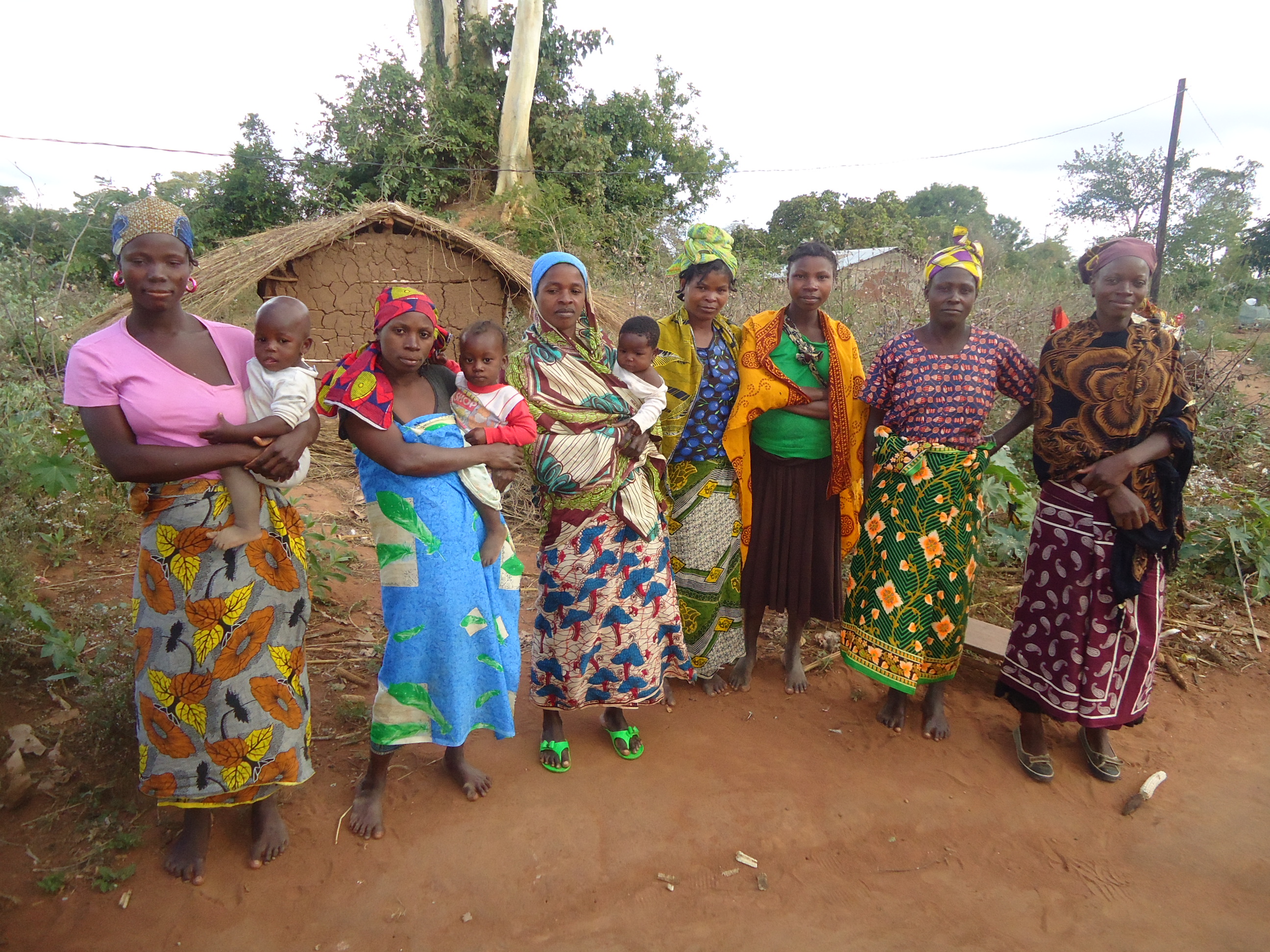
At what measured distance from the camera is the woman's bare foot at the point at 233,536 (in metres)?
2.07

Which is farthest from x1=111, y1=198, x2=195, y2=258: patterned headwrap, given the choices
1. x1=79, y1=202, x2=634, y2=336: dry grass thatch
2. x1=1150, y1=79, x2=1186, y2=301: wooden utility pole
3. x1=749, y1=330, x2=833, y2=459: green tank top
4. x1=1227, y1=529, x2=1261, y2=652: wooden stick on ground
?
x1=1150, y1=79, x2=1186, y2=301: wooden utility pole

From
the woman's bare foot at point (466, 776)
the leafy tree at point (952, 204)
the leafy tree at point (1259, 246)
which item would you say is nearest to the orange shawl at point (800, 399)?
the woman's bare foot at point (466, 776)

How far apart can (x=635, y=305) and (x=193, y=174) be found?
70.0 ft

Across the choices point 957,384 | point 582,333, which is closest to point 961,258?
point 957,384

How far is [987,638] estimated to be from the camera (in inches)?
148

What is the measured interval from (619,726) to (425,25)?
66.5 feet

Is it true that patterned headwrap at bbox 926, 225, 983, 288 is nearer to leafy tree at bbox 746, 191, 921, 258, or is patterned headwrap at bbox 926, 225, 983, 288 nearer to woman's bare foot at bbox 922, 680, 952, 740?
woman's bare foot at bbox 922, 680, 952, 740

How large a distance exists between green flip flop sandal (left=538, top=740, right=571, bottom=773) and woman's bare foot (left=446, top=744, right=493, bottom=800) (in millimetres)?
230

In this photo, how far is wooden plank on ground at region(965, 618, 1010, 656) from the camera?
367cm

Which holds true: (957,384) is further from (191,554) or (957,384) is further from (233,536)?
(191,554)

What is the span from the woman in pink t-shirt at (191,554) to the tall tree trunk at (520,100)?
14695mm

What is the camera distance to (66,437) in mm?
3344

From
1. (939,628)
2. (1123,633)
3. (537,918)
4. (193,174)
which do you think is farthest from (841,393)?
(193,174)

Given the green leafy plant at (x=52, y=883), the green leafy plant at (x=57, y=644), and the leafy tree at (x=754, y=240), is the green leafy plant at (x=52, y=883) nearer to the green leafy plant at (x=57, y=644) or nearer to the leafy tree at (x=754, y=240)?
the green leafy plant at (x=57, y=644)
